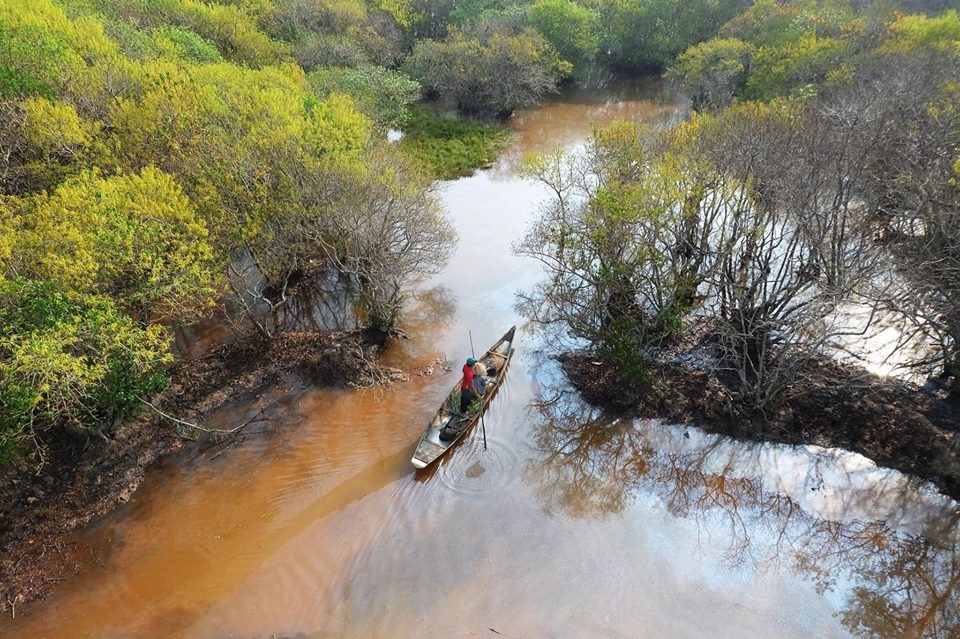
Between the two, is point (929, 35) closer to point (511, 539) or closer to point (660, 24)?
point (660, 24)

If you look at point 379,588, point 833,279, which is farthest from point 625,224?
point 379,588

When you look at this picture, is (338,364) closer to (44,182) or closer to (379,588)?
(379,588)

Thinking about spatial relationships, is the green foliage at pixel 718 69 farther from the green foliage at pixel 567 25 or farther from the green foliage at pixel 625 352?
the green foliage at pixel 625 352

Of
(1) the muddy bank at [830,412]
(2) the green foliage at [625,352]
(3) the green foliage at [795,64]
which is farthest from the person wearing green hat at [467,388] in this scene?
(3) the green foliage at [795,64]

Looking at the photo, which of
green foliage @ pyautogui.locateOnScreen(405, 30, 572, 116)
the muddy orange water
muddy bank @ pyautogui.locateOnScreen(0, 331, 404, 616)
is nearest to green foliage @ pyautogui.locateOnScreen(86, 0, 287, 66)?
green foliage @ pyautogui.locateOnScreen(405, 30, 572, 116)

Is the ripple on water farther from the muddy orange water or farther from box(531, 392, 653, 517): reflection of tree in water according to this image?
box(531, 392, 653, 517): reflection of tree in water
